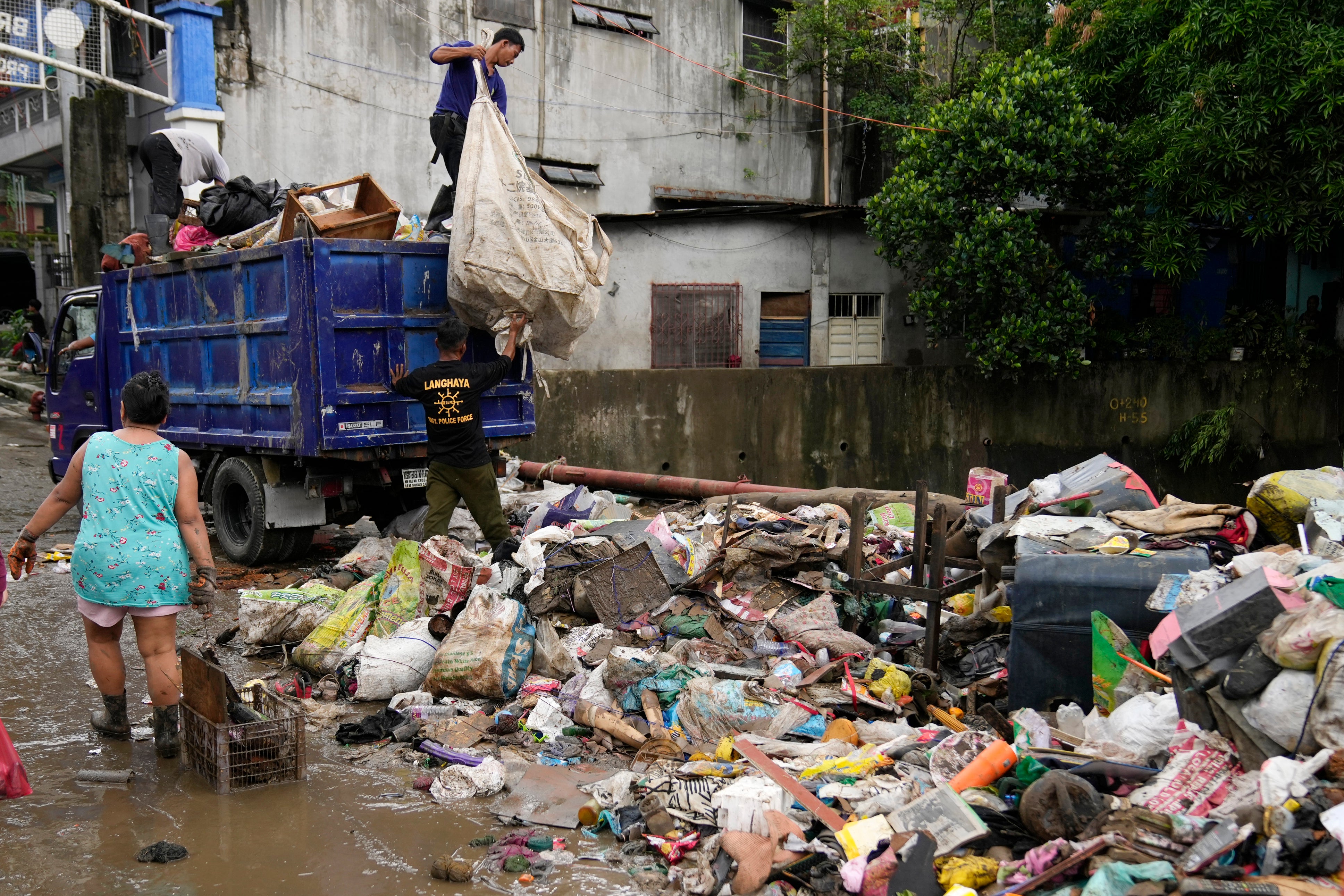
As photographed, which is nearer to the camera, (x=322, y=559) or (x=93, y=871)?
(x=93, y=871)

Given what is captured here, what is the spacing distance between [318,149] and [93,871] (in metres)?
10.7

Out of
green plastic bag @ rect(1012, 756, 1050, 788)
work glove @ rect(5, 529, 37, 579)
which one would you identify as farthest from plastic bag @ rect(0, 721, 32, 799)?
green plastic bag @ rect(1012, 756, 1050, 788)

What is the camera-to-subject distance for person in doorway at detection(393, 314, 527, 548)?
21.0 feet

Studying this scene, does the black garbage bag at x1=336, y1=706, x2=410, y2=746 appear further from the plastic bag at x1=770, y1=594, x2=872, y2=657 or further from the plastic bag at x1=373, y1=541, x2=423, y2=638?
the plastic bag at x1=770, y1=594, x2=872, y2=657

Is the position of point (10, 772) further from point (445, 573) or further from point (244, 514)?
point (244, 514)

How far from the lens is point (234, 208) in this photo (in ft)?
25.5

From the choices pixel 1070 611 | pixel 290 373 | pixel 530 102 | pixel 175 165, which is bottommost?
pixel 1070 611

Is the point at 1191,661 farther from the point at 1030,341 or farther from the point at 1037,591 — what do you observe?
the point at 1030,341

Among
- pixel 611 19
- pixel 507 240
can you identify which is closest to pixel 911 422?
pixel 611 19

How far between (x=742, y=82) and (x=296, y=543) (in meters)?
11.3

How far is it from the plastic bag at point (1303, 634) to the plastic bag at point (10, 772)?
13.1 ft

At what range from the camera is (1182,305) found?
609 inches

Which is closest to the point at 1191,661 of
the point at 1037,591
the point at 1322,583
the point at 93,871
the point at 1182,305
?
the point at 1322,583

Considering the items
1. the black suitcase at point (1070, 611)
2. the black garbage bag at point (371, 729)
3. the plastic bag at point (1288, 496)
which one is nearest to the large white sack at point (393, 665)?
the black garbage bag at point (371, 729)
